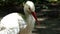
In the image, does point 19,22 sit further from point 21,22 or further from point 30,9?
point 30,9

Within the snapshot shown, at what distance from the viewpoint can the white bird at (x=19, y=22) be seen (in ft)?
17.0

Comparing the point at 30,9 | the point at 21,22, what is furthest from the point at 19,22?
the point at 30,9

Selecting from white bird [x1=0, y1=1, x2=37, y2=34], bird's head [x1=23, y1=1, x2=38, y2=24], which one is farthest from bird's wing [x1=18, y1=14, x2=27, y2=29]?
bird's head [x1=23, y1=1, x2=38, y2=24]

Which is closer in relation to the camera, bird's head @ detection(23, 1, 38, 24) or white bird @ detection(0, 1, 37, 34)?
white bird @ detection(0, 1, 37, 34)

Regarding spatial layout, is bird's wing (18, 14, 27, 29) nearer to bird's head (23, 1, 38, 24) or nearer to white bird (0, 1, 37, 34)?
white bird (0, 1, 37, 34)

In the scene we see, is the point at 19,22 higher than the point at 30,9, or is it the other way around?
the point at 30,9

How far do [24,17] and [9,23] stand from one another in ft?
2.06

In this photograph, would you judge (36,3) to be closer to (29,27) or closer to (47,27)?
(47,27)

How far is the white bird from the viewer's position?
5.18 m

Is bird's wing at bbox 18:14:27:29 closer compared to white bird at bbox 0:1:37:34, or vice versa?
white bird at bbox 0:1:37:34

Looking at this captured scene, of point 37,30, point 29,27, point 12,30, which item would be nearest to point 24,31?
point 29,27

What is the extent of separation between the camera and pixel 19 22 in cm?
548

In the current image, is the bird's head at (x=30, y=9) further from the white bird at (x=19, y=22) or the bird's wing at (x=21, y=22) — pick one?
the bird's wing at (x=21, y=22)

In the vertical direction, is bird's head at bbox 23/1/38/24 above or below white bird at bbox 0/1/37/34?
above
